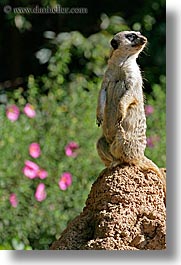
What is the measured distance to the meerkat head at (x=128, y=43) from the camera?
15.7ft

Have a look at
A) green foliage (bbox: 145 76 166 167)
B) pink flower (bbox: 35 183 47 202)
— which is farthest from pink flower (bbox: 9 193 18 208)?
green foliage (bbox: 145 76 166 167)

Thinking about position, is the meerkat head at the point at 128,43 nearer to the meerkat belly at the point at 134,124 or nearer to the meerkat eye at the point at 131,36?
the meerkat eye at the point at 131,36

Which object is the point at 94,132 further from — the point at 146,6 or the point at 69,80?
the point at 146,6

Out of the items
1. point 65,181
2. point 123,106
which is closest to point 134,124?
point 123,106

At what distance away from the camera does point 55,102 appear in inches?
238

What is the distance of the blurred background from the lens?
562 cm

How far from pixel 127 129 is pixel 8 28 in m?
1.37

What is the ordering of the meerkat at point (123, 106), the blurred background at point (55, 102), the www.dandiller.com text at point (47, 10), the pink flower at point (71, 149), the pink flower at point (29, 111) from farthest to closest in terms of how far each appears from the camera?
the pink flower at point (29, 111), the pink flower at point (71, 149), the blurred background at point (55, 102), the www.dandiller.com text at point (47, 10), the meerkat at point (123, 106)

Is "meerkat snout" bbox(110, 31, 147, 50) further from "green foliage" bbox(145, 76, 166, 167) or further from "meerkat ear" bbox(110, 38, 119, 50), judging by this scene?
"green foliage" bbox(145, 76, 166, 167)

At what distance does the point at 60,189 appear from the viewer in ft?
18.9

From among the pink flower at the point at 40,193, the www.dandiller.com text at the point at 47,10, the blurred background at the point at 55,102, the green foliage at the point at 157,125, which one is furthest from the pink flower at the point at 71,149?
the www.dandiller.com text at the point at 47,10

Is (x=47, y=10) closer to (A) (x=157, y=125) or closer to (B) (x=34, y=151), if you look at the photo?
(B) (x=34, y=151)

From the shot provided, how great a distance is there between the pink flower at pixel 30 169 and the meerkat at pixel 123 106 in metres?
1.00

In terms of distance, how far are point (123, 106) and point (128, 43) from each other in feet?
0.90
